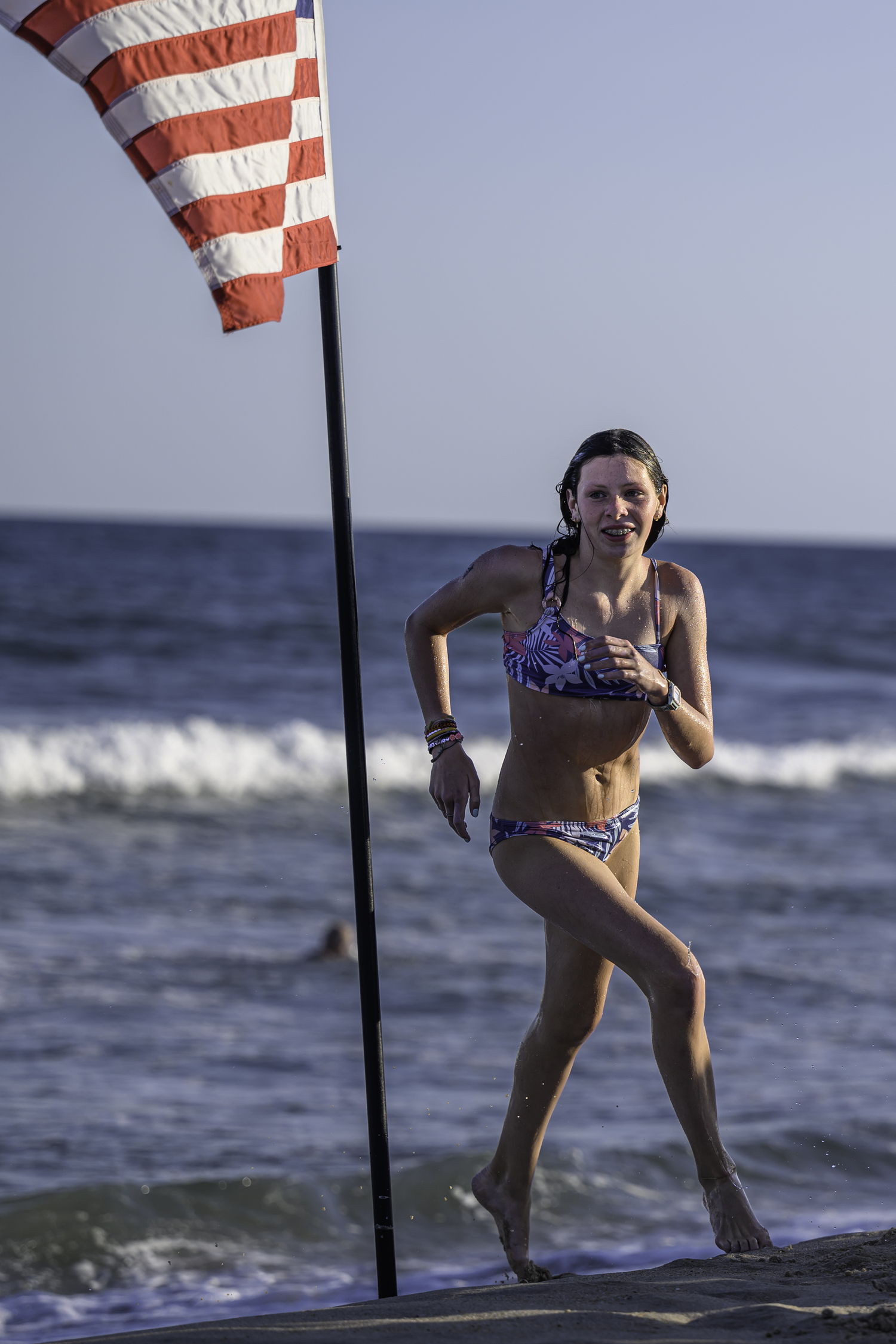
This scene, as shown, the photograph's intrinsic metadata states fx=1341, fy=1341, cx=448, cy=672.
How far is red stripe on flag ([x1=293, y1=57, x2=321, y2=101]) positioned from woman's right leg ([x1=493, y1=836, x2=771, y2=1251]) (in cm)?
220

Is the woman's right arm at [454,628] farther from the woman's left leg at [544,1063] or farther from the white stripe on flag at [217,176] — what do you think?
the white stripe on flag at [217,176]

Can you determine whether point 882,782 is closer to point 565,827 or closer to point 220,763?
point 220,763

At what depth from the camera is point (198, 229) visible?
3.49 metres

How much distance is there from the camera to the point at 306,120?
12.3ft

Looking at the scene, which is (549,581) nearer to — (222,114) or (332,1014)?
(222,114)

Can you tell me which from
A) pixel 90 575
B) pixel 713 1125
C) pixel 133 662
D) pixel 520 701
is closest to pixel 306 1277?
pixel 713 1125

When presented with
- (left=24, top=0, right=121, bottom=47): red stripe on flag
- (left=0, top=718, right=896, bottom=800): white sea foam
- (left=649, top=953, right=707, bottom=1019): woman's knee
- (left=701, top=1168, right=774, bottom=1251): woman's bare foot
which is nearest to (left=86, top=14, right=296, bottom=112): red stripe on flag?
(left=24, top=0, right=121, bottom=47): red stripe on flag

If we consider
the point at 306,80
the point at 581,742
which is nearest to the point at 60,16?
the point at 306,80

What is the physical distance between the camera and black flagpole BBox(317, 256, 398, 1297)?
3.70 metres

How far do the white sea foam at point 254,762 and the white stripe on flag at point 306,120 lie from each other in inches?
382

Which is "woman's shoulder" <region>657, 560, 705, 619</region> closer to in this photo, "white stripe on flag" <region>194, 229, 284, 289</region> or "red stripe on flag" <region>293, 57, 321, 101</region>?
"white stripe on flag" <region>194, 229, 284, 289</region>

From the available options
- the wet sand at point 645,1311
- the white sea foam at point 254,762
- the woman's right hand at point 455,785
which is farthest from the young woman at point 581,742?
the white sea foam at point 254,762

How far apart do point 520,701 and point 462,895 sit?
6.01 m

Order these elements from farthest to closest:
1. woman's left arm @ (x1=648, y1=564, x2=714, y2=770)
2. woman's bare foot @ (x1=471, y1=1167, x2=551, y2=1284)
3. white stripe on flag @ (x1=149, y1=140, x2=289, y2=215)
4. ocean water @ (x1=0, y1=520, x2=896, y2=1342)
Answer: ocean water @ (x1=0, y1=520, x2=896, y2=1342) → woman's bare foot @ (x1=471, y1=1167, x2=551, y2=1284) → woman's left arm @ (x1=648, y1=564, x2=714, y2=770) → white stripe on flag @ (x1=149, y1=140, x2=289, y2=215)
